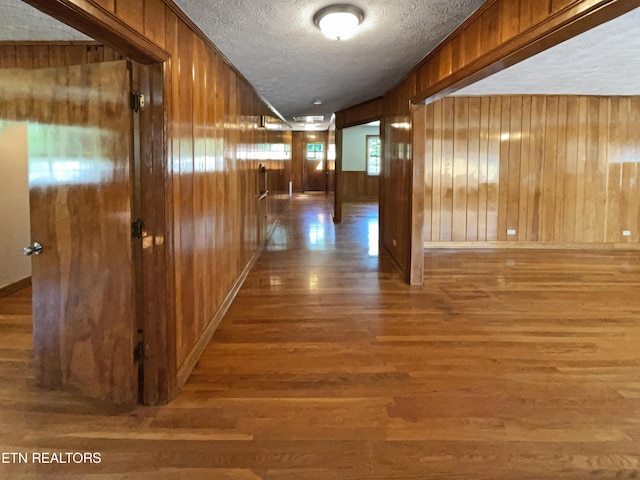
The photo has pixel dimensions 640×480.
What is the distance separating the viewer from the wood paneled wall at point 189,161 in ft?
6.43

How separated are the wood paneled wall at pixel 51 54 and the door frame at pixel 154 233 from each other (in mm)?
1087

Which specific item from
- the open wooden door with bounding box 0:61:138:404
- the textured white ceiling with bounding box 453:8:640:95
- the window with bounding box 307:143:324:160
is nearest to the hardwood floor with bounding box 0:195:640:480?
the open wooden door with bounding box 0:61:138:404

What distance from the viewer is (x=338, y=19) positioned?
2650 millimetres

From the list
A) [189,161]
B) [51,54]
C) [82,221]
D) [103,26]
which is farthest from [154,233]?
[51,54]

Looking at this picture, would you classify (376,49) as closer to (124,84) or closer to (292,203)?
(124,84)

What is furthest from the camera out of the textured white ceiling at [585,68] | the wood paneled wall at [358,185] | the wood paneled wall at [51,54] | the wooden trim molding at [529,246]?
the wood paneled wall at [358,185]

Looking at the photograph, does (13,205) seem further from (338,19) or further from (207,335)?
(338,19)

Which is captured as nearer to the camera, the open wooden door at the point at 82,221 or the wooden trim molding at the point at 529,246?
the open wooden door at the point at 82,221

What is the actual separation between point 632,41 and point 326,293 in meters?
3.65

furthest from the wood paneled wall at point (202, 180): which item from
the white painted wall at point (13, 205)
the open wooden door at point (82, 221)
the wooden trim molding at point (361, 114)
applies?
the wooden trim molding at point (361, 114)

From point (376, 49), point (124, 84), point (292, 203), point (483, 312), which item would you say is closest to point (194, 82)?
point (124, 84)

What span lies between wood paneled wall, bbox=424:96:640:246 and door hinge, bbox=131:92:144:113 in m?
5.49

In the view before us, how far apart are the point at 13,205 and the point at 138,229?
313cm

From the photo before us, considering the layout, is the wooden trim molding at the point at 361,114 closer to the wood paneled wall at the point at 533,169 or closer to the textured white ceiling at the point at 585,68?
the wood paneled wall at the point at 533,169
